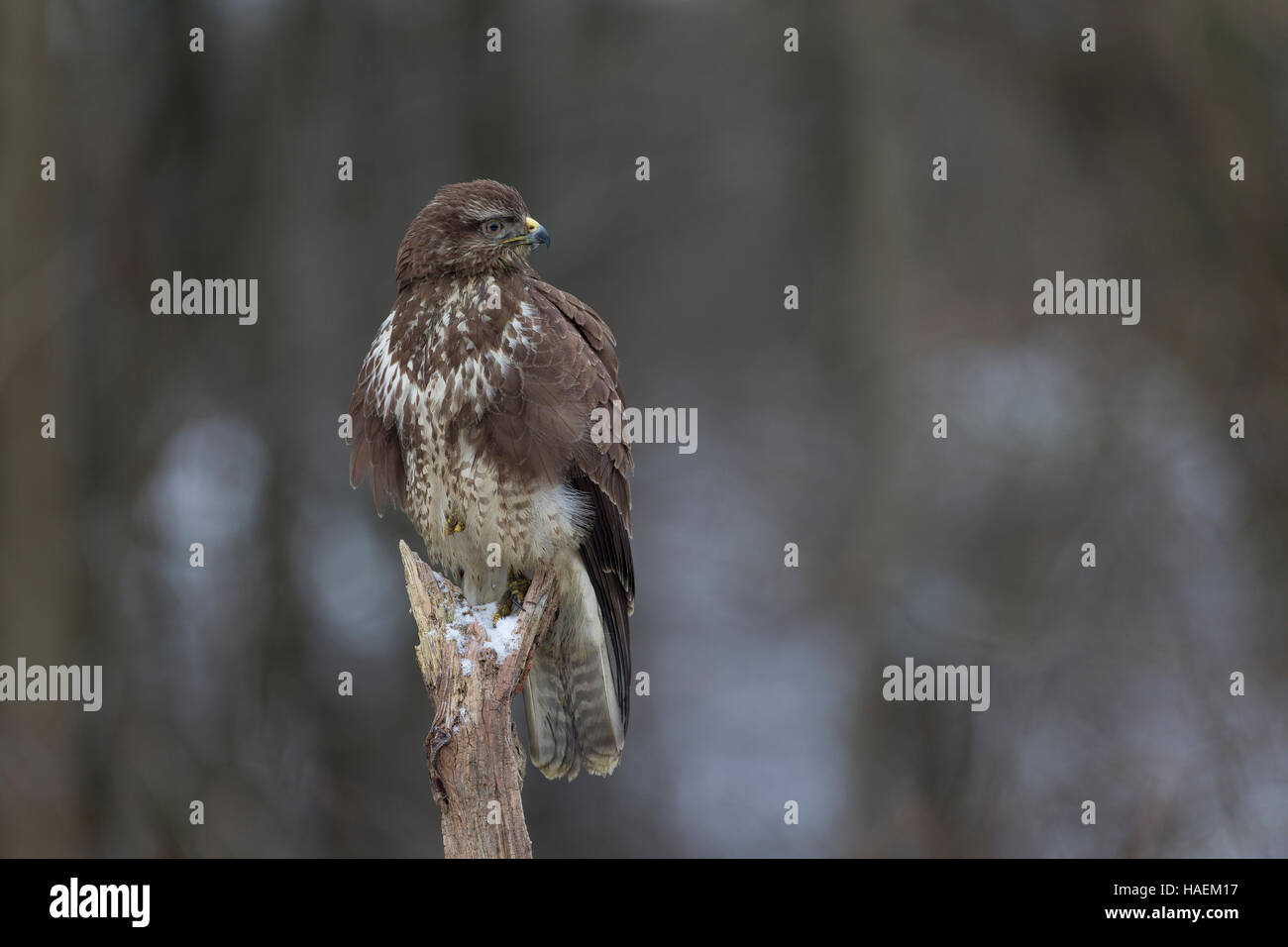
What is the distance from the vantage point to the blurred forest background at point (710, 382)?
887 cm

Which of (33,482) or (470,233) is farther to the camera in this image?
(33,482)

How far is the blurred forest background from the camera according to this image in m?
8.87

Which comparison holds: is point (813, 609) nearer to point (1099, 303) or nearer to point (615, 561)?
point (1099, 303)

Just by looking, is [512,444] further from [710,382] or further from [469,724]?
[710,382]

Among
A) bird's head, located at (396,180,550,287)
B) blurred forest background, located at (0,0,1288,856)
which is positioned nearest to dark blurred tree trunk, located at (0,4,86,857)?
blurred forest background, located at (0,0,1288,856)

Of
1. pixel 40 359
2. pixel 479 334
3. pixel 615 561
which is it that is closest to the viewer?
pixel 479 334

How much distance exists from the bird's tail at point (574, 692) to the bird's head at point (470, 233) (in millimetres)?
1180

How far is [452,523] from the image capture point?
5.14 metres

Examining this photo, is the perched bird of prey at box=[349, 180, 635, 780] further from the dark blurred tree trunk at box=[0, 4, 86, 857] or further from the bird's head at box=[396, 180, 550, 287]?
the dark blurred tree trunk at box=[0, 4, 86, 857]

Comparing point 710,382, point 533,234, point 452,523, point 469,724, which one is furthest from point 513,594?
point 710,382

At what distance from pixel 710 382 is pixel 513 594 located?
473 centimetres

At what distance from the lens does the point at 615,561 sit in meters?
5.27

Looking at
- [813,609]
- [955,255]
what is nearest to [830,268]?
[955,255]

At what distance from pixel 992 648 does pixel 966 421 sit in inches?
61.9
